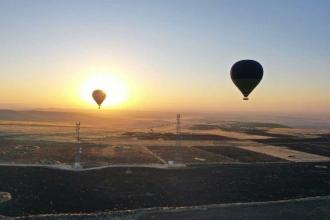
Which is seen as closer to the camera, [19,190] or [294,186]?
[19,190]

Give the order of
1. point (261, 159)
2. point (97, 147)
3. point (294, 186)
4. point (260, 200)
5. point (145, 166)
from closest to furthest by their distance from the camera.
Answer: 1. point (260, 200)
2. point (294, 186)
3. point (145, 166)
4. point (261, 159)
5. point (97, 147)

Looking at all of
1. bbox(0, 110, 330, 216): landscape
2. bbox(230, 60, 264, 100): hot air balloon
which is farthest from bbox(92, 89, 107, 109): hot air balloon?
bbox(230, 60, 264, 100): hot air balloon

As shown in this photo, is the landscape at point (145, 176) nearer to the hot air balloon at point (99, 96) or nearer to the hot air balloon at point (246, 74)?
the hot air balloon at point (246, 74)

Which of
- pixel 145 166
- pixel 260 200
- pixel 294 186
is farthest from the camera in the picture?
pixel 145 166

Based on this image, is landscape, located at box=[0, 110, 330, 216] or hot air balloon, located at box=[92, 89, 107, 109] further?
hot air balloon, located at box=[92, 89, 107, 109]

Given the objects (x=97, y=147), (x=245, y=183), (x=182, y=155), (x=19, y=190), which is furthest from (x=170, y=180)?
(x=97, y=147)

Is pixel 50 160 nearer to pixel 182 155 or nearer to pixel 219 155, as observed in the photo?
pixel 182 155

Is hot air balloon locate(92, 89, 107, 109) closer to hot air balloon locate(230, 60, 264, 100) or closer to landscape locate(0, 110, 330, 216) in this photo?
landscape locate(0, 110, 330, 216)

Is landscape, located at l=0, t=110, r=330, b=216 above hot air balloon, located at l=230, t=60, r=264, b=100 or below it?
below
